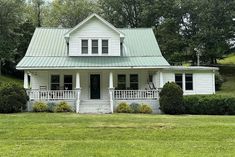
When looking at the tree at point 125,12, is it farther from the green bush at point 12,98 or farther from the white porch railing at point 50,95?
the green bush at point 12,98

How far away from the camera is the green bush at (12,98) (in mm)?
26188

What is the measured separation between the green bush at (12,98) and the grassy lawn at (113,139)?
667 cm

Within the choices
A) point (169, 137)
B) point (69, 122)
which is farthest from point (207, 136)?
point (69, 122)

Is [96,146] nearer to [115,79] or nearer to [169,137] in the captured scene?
[169,137]

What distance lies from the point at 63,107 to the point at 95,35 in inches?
267

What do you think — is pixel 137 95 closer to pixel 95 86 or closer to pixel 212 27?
pixel 95 86

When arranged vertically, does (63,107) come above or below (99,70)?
below

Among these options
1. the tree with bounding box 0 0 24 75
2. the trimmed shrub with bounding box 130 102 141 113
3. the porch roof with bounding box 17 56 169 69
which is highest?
the tree with bounding box 0 0 24 75

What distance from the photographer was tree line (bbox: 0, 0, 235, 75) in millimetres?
47500

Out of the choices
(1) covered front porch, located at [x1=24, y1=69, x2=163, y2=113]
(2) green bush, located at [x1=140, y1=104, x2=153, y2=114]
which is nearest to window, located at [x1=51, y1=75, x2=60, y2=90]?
(1) covered front porch, located at [x1=24, y1=69, x2=163, y2=113]

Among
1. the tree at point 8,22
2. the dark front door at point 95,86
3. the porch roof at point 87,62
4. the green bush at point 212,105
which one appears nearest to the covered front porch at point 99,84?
the dark front door at point 95,86

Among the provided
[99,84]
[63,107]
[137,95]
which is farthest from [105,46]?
[63,107]

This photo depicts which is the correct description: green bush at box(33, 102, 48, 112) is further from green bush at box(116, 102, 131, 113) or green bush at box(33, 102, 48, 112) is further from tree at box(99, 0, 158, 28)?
tree at box(99, 0, 158, 28)

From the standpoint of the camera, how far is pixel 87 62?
1193 inches
